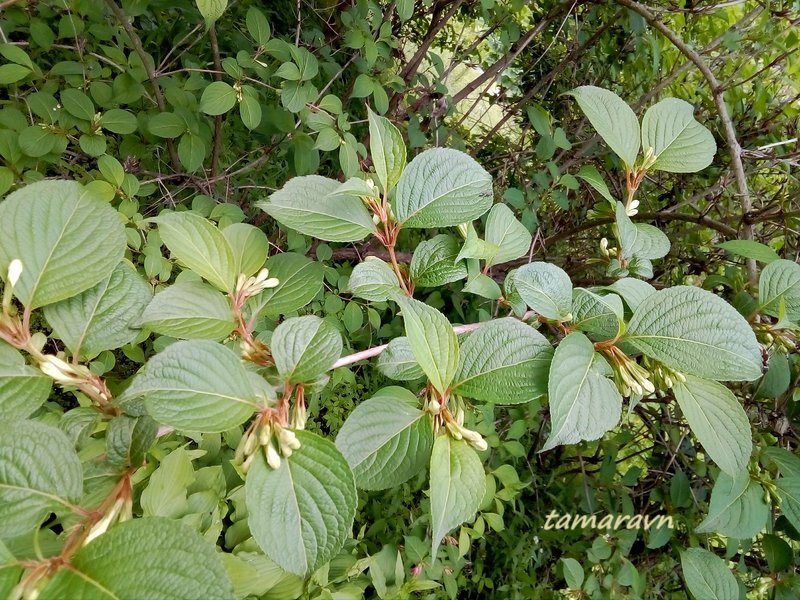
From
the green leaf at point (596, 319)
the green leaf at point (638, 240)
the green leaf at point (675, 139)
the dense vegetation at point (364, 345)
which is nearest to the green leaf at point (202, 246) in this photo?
the dense vegetation at point (364, 345)

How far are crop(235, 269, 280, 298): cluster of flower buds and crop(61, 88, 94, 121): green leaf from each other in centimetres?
89

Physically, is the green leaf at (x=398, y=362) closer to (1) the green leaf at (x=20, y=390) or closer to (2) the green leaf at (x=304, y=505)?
(2) the green leaf at (x=304, y=505)

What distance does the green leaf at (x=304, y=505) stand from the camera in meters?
0.38

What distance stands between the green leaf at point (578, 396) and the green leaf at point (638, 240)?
237 mm

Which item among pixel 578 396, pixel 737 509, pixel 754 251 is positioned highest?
pixel 754 251

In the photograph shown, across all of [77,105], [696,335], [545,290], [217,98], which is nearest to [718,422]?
[696,335]

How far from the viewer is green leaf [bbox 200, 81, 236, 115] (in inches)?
40.9

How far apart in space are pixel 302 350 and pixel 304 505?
13cm

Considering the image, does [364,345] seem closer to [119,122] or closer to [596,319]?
[119,122]

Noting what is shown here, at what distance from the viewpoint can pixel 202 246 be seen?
0.50 m

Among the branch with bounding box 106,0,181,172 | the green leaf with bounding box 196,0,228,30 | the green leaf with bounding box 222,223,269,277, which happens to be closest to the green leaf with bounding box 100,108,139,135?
the branch with bounding box 106,0,181,172

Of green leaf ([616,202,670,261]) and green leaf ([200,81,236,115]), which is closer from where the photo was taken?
green leaf ([616,202,670,261])

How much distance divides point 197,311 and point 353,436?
0.61 feet

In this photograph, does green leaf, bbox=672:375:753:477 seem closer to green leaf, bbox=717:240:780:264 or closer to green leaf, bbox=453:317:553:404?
green leaf, bbox=453:317:553:404
